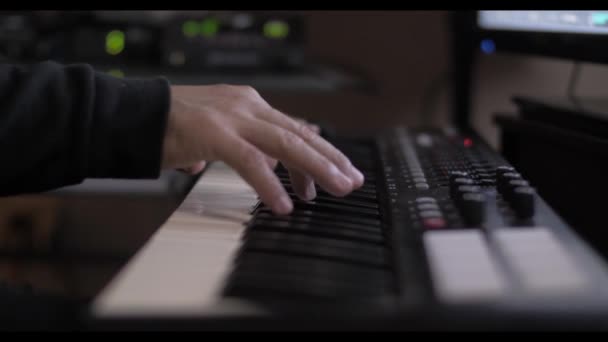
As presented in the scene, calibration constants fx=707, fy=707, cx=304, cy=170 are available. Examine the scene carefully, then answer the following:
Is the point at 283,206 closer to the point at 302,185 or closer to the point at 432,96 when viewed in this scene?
the point at 302,185

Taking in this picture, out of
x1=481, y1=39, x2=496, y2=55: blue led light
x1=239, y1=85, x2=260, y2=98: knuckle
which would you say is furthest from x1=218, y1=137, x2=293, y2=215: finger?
x1=481, y1=39, x2=496, y2=55: blue led light

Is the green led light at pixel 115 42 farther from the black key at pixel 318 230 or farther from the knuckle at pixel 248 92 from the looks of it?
the black key at pixel 318 230

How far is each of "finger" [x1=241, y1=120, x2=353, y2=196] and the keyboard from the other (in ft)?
0.08

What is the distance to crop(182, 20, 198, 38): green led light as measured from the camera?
1.41 meters

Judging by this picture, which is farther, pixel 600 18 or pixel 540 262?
pixel 600 18

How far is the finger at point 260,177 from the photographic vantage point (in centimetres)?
56

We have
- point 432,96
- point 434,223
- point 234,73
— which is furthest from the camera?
point 432,96

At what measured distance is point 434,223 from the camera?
19.9 inches

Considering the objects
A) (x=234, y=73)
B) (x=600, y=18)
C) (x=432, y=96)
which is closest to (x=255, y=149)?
(x=600, y=18)

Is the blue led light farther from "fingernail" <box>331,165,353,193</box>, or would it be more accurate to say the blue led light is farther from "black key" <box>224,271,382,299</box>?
"black key" <box>224,271,382,299</box>

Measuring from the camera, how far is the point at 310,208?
1.96 feet

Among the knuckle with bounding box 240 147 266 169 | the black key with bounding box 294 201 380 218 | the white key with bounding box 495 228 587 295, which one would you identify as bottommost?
the black key with bounding box 294 201 380 218

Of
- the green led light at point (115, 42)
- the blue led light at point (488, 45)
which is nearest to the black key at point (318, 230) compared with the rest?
the blue led light at point (488, 45)

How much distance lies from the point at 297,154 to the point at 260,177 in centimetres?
4
